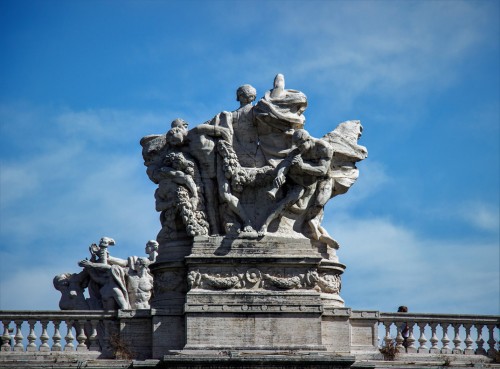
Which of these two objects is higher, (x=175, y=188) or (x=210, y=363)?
(x=175, y=188)

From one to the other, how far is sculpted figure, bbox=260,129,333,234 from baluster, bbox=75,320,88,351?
531 centimetres

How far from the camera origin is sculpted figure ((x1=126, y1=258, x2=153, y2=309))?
201 ft

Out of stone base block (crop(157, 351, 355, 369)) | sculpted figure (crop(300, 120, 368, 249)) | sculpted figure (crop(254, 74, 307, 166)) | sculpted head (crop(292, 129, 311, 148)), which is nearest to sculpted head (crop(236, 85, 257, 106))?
sculpted figure (crop(254, 74, 307, 166))

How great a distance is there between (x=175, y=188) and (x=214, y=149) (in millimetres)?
1503

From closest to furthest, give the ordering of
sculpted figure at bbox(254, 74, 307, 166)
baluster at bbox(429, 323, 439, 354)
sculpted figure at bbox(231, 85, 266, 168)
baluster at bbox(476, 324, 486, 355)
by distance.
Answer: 1. sculpted figure at bbox(254, 74, 307, 166)
2. sculpted figure at bbox(231, 85, 266, 168)
3. baluster at bbox(429, 323, 439, 354)
4. baluster at bbox(476, 324, 486, 355)

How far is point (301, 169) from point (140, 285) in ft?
26.6

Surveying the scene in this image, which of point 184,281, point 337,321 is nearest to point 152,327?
point 184,281

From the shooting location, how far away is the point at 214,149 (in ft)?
184

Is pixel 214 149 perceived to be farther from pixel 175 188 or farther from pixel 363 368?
pixel 363 368

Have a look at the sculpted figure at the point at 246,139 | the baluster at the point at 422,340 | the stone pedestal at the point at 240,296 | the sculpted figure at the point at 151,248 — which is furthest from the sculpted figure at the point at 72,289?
the baluster at the point at 422,340

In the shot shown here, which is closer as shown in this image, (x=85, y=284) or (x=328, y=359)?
(x=328, y=359)

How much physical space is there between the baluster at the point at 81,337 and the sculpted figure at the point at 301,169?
531cm

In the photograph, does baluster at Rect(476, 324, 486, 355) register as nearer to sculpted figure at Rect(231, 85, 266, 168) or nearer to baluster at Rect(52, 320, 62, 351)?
sculpted figure at Rect(231, 85, 266, 168)

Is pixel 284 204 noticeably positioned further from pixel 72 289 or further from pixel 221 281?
pixel 72 289
